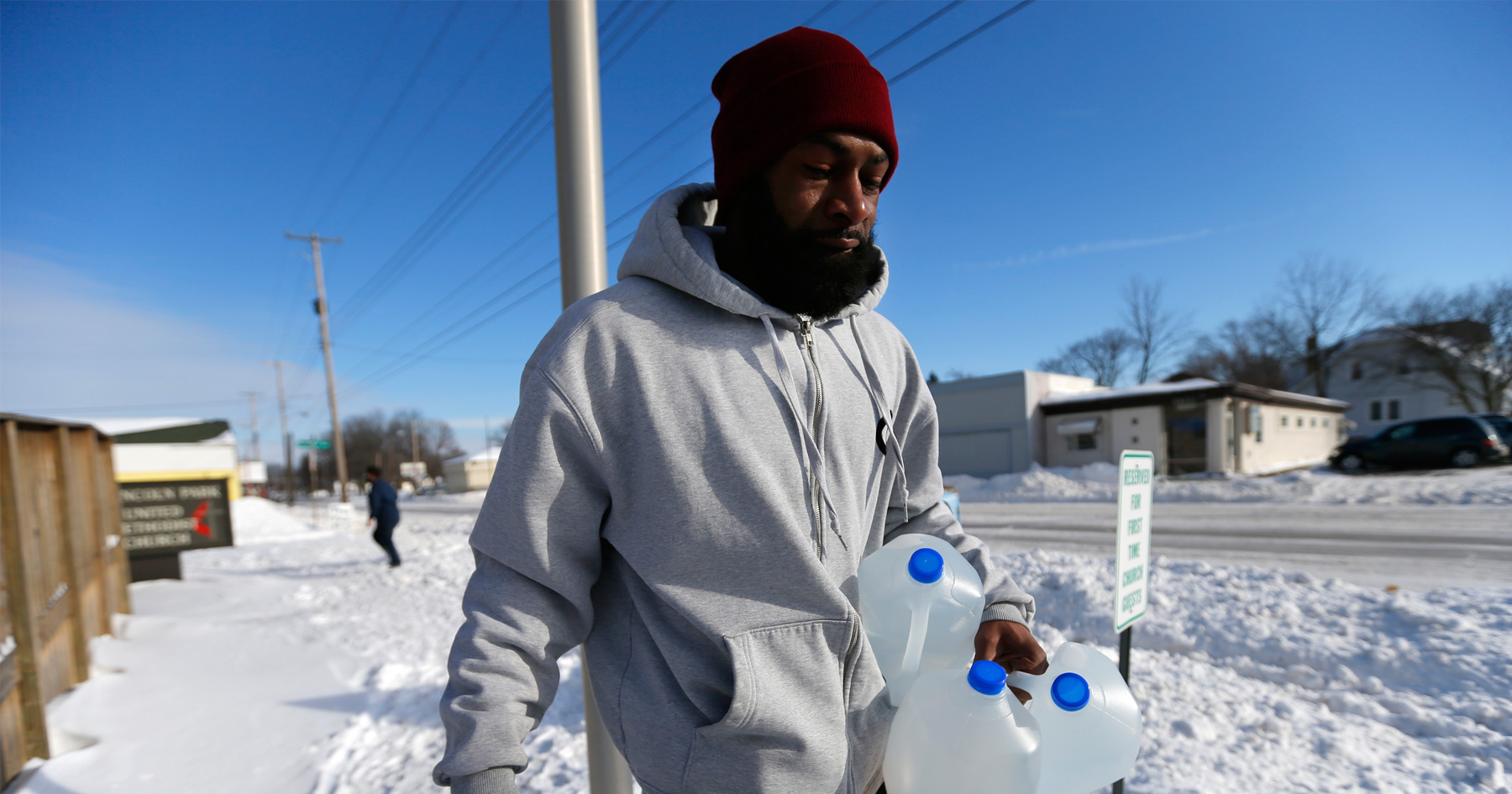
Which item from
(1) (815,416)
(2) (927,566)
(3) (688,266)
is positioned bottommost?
(2) (927,566)

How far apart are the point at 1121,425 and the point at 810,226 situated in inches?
1000

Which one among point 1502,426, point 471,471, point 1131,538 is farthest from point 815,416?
point 471,471

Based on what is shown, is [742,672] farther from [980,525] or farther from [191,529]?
[980,525]

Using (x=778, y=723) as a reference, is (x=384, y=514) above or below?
below

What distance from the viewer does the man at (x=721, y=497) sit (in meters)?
1.10

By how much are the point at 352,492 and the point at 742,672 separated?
80.8 meters

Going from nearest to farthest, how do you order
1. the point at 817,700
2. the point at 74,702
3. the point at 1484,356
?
the point at 817,700 → the point at 74,702 → the point at 1484,356

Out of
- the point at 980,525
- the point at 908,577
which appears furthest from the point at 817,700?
the point at 980,525

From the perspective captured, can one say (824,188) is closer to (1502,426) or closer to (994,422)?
(1502,426)

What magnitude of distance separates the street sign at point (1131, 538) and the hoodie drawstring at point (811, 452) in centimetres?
194

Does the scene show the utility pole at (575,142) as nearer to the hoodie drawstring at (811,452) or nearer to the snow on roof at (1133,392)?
the hoodie drawstring at (811,452)

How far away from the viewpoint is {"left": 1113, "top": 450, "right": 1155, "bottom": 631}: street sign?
278 centimetres

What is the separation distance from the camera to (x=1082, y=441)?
24.2 m

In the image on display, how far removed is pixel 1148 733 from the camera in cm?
341
